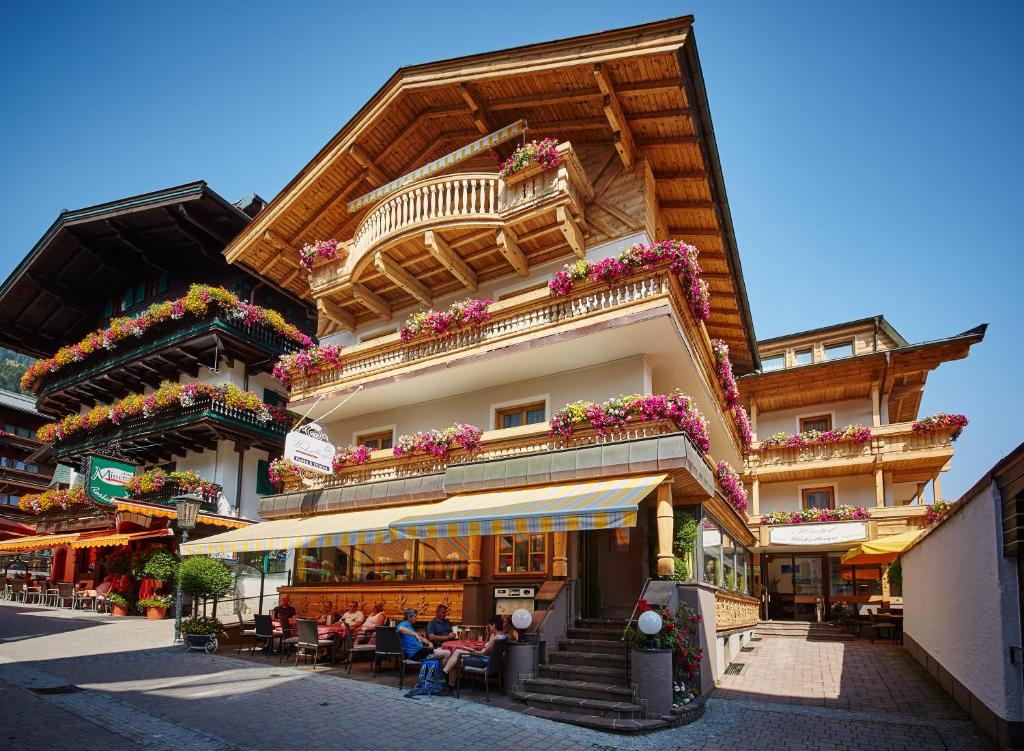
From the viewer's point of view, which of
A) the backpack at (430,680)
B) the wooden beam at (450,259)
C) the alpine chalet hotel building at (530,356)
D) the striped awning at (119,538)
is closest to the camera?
the backpack at (430,680)

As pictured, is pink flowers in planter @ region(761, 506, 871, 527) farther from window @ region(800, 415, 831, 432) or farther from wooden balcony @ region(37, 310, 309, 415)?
wooden balcony @ region(37, 310, 309, 415)

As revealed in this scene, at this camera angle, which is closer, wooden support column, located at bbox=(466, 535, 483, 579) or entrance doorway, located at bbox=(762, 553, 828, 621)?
wooden support column, located at bbox=(466, 535, 483, 579)

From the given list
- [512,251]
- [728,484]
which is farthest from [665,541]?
[512,251]

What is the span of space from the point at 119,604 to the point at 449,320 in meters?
17.4

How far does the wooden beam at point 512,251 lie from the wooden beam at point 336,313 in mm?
6096

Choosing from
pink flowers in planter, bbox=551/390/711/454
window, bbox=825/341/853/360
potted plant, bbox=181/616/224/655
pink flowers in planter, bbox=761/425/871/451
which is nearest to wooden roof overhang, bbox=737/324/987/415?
pink flowers in planter, bbox=761/425/871/451

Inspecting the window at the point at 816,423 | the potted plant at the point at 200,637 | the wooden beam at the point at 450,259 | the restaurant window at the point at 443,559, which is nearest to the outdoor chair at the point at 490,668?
the restaurant window at the point at 443,559

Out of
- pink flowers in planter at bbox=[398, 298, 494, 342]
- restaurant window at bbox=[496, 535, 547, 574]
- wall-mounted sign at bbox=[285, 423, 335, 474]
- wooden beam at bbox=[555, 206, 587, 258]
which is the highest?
wooden beam at bbox=[555, 206, 587, 258]

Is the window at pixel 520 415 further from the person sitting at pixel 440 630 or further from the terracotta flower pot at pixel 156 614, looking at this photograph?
the terracotta flower pot at pixel 156 614

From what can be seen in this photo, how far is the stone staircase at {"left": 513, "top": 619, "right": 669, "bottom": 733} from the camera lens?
9289 millimetres

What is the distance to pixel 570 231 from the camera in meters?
15.2

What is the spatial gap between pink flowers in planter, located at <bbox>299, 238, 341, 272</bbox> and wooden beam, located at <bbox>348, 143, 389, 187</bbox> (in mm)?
2202

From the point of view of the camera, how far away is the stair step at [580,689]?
32.5 ft

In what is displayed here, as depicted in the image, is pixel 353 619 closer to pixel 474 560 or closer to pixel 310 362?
pixel 474 560
